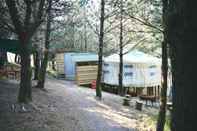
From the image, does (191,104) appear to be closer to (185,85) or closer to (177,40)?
(185,85)

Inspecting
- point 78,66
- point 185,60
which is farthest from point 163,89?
point 78,66

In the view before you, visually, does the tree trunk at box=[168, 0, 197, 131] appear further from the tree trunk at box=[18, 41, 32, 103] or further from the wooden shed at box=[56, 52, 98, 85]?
the wooden shed at box=[56, 52, 98, 85]

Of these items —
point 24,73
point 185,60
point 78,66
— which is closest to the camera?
point 185,60

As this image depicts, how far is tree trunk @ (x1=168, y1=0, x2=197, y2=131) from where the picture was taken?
1.96 meters

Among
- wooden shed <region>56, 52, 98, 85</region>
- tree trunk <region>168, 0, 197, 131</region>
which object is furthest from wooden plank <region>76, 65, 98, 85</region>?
tree trunk <region>168, 0, 197, 131</region>

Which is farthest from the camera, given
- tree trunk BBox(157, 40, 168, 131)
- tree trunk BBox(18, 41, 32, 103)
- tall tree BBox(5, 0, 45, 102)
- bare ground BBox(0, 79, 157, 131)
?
tree trunk BBox(18, 41, 32, 103)

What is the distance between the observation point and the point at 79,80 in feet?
92.1

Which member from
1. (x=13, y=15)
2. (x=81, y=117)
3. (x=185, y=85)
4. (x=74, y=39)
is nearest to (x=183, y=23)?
(x=185, y=85)

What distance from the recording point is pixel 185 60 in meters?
1.97

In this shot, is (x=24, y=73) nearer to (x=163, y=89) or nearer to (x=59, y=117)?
(x=59, y=117)

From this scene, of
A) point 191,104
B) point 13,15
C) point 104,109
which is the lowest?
point 104,109

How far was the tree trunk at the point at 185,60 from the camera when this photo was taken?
196 centimetres

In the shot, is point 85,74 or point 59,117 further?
point 85,74

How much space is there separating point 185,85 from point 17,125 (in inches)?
309
